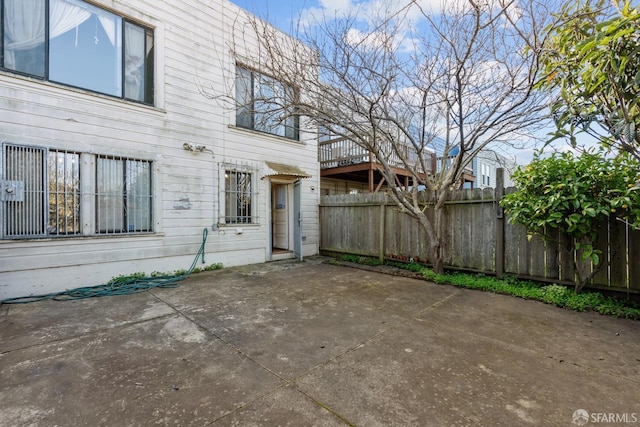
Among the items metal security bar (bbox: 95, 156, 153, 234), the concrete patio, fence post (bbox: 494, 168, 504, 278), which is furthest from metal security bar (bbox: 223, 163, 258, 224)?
fence post (bbox: 494, 168, 504, 278)

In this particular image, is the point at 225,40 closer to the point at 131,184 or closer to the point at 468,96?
the point at 131,184

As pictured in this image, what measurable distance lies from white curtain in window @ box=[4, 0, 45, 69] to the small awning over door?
4.30m

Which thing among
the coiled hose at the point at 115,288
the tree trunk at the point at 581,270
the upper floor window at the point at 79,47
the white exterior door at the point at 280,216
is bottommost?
the coiled hose at the point at 115,288

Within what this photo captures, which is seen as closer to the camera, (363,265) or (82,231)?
(82,231)

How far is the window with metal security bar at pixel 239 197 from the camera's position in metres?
6.58

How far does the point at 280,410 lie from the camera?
1821mm

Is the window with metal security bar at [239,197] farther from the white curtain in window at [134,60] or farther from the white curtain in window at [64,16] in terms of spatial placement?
the white curtain in window at [64,16]

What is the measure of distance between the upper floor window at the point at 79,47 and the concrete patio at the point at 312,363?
141 inches

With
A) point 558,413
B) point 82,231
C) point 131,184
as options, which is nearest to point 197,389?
point 558,413

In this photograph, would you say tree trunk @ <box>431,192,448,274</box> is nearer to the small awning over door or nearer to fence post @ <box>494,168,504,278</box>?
fence post @ <box>494,168,504,278</box>

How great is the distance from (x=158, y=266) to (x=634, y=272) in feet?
24.2

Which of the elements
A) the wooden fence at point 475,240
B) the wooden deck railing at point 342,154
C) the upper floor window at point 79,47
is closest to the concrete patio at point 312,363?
the wooden fence at point 475,240

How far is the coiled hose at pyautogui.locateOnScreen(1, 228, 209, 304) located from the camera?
13.9 feet

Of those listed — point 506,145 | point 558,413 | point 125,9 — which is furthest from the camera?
point 506,145
